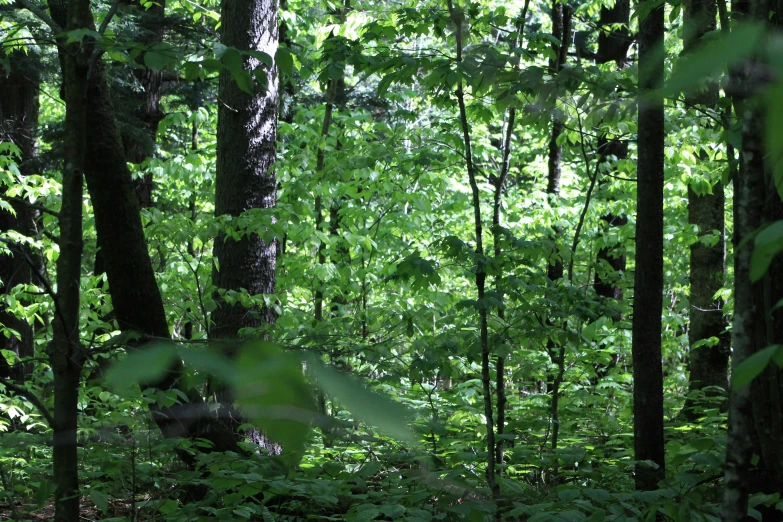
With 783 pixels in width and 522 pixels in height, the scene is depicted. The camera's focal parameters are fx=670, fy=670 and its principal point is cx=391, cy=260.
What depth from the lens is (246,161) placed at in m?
5.27

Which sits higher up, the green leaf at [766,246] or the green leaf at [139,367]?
the green leaf at [766,246]

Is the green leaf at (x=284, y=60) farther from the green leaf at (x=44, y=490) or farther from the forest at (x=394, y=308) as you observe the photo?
the green leaf at (x=44, y=490)

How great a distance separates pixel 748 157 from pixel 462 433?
3667 millimetres

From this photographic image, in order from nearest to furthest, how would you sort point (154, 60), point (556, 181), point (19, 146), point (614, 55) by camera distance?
point (154, 60), point (556, 181), point (19, 146), point (614, 55)

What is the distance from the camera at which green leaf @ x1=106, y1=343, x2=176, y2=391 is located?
526mm

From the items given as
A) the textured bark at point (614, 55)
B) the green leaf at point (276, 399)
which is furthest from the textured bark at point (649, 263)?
the textured bark at point (614, 55)

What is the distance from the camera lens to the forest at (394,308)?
3.74ft

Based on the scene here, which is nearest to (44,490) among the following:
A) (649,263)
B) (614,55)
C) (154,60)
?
(154,60)

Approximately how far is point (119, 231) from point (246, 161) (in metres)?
1.77

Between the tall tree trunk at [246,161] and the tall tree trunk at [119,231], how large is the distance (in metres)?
1.32

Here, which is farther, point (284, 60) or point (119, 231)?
point (119, 231)

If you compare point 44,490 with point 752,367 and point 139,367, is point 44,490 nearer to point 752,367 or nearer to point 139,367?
point 139,367

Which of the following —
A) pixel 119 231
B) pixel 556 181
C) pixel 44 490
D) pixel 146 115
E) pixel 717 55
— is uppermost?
pixel 146 115

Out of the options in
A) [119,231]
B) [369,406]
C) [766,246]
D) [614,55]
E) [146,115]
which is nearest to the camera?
[369,406]
